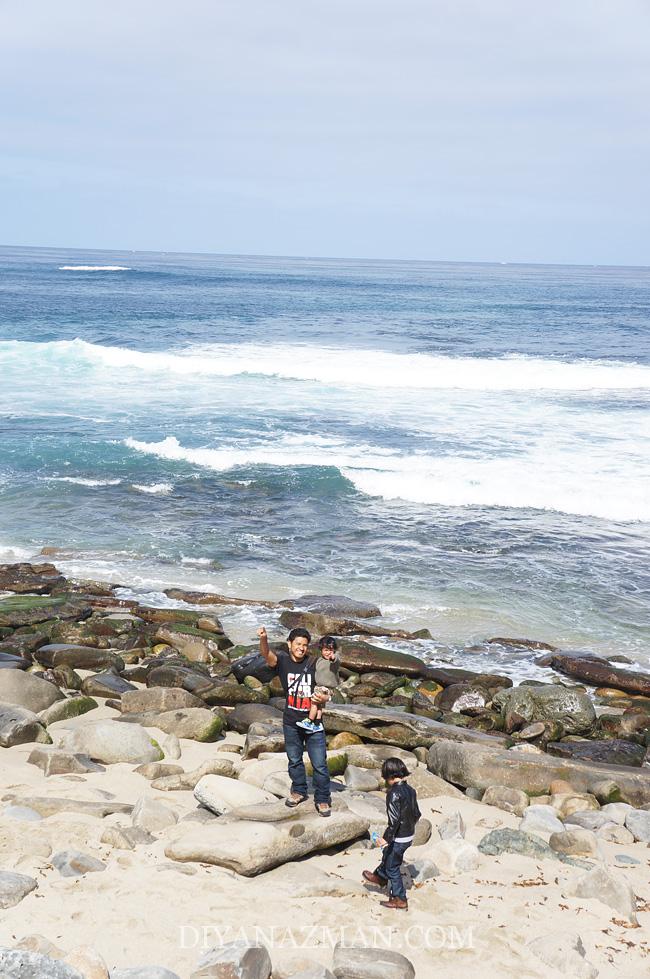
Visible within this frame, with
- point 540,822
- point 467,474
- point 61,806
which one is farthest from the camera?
point 467,474

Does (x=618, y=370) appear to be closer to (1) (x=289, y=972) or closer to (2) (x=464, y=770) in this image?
(2) (x=464, y=770)

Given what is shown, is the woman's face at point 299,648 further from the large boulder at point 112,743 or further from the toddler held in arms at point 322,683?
the large boulder at point 112,743

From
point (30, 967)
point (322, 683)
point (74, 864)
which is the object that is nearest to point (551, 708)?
point (322, 683)

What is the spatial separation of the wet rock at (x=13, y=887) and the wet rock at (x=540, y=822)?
162 inches

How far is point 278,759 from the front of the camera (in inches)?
352

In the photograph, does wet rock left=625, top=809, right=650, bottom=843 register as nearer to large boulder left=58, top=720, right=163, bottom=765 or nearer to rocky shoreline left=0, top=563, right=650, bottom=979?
rocky shoreline left=0, top=563, right=650, bottom=979

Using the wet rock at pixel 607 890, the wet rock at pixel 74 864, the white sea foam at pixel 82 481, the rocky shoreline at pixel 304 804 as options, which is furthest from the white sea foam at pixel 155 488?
the wet rock at pixel 607 890

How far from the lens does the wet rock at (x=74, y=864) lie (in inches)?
253

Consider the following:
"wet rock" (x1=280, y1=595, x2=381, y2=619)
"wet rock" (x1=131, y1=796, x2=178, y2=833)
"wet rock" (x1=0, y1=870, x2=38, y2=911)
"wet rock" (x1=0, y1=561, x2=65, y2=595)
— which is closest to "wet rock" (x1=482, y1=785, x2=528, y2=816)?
"wet rock" (x1=131, y1=796, x2=178, y2=833)

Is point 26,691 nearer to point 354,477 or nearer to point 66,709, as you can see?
point 66,709

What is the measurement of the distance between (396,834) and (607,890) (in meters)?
1.70

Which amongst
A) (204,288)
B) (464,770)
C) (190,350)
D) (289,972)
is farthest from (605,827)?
(204,288)

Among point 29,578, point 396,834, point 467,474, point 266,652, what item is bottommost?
point 29,578

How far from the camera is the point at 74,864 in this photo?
650cm
